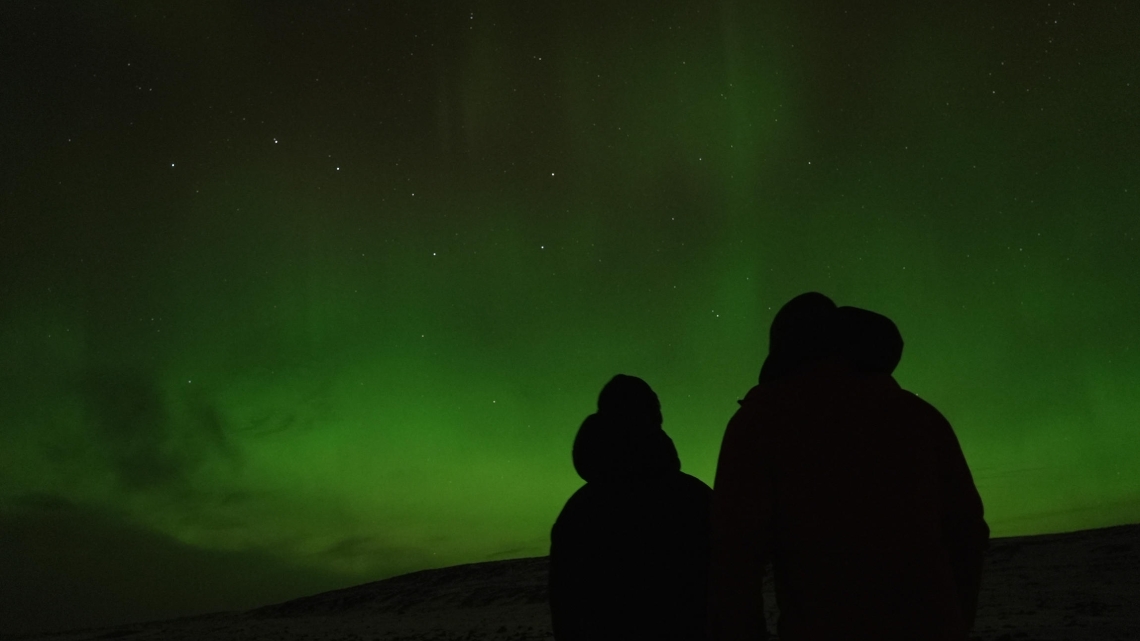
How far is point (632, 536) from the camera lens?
406 centimetres

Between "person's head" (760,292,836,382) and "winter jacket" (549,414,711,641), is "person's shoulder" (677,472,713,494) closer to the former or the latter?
"winter jacket" (549,414,711,641)

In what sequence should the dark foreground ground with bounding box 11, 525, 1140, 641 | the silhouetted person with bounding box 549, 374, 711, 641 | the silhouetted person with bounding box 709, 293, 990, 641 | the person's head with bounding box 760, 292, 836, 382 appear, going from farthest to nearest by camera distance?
the dark foreground ground with bounding box 11, 525, 1140, 641
the silhouetted person with bounding box 549, 374, 711, 641
the person's head with bounding box 760, 292, 836, 382
the silhouetted person with bounding box 709, 293, 990, 641

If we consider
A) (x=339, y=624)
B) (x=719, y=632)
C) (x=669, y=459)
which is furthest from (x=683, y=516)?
(x=339, y=624)

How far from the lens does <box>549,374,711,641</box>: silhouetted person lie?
406 cm

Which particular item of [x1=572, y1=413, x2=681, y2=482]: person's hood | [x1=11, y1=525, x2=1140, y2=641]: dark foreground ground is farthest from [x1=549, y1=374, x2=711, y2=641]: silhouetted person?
[x1=11, y1=525, x2=1140, y2=641]: dark foreground ground

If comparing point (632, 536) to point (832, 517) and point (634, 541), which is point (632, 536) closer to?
point (634, 541)

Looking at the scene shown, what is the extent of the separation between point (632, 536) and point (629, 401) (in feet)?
2.15

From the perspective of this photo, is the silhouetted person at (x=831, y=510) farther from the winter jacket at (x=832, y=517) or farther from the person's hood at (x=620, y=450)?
the person's hood at (x=620, y=450)

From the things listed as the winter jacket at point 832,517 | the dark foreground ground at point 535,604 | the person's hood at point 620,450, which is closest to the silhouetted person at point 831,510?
the winter jacket at point 832,517

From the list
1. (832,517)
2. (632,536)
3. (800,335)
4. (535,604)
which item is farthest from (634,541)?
(535,604)

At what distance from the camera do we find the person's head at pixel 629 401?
4.11 m

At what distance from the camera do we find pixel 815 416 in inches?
116

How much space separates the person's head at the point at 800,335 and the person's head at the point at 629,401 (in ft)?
3.22

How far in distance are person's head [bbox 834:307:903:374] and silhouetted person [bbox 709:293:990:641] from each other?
0.08ft
